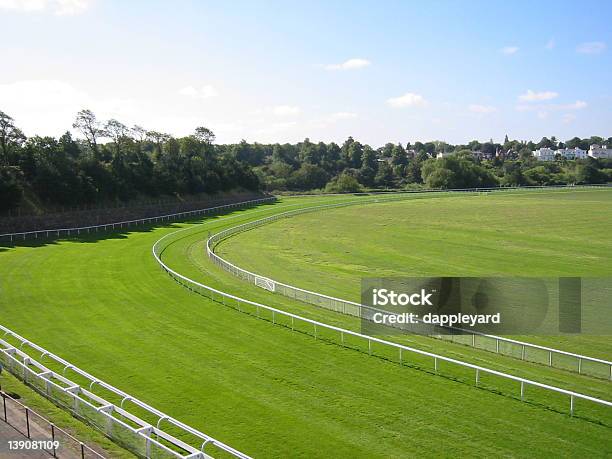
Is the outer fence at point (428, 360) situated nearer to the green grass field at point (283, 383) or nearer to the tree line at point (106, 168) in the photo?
the green grass field at point (283, 383)

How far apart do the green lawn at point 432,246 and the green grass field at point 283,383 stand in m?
5.78

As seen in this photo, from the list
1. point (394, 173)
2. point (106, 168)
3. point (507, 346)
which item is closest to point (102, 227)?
point (106, 168)

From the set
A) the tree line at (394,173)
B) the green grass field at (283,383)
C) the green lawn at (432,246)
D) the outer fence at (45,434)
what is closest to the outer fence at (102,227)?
the green lawn at (432,246)

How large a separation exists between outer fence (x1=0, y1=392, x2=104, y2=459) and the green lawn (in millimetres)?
14091

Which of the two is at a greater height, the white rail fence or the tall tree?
the tall tree

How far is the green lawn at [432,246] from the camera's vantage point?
2909 cm

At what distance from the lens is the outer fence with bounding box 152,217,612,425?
12094mm

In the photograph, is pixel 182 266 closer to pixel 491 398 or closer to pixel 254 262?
pixel 254 262

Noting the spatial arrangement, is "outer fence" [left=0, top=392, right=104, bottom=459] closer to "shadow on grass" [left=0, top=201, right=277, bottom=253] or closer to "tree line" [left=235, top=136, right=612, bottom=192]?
"shadow on grass" [left=0, top=201, right=277, bottom=253]

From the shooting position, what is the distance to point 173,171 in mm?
72500

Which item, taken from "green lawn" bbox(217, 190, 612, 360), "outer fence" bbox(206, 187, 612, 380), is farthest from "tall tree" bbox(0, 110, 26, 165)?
"outer fence" bbox(206, 187, 612, 380)

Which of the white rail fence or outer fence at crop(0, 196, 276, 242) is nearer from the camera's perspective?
the white rail fence

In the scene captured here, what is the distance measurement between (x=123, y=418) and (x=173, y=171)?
63682 millimetres

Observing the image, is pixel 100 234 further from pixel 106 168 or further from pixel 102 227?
pixel 106 168
